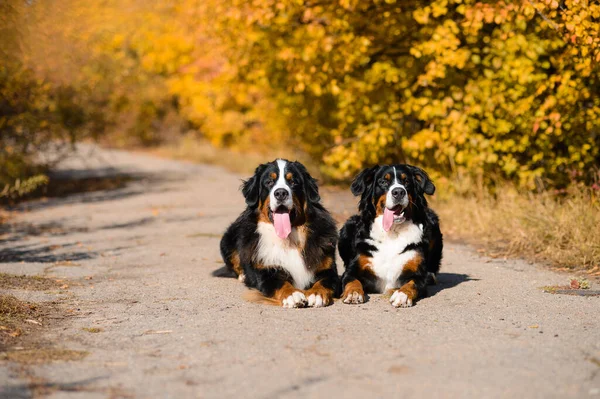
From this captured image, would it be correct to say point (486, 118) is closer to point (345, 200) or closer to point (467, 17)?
point (467, 17)

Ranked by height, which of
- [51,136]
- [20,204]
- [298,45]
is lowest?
[20,204]

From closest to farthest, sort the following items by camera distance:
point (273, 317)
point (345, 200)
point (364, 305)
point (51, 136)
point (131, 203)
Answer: point (273, 317), point (364, 305), point (345, 200), point (131, 203), point (51, 136)

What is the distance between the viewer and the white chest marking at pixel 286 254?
7.43 metres

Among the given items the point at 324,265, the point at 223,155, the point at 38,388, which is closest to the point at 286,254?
the point at 324,265

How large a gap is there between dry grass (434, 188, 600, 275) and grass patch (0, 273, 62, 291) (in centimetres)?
528

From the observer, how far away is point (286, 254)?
293 inches

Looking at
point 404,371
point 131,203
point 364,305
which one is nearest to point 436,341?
point 404,371

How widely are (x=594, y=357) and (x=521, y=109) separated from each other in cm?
660

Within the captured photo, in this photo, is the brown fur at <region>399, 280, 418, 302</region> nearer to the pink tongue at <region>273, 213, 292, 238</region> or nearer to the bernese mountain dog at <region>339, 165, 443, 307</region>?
the bernese mountain dog at <region>339, 165, 443, 307</region>

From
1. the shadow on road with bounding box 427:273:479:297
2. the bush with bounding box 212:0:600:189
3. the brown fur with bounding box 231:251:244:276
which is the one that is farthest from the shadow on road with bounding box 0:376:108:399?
the bush with bounding box 212:0:600:189

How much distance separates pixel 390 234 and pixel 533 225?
3721 mm

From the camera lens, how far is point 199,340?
581 centimetres

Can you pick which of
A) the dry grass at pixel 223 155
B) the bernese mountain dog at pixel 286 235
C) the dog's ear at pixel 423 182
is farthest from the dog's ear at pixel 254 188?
the dry grass at pixel 223 155

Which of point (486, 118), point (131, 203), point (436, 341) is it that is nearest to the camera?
point (436, 341)
